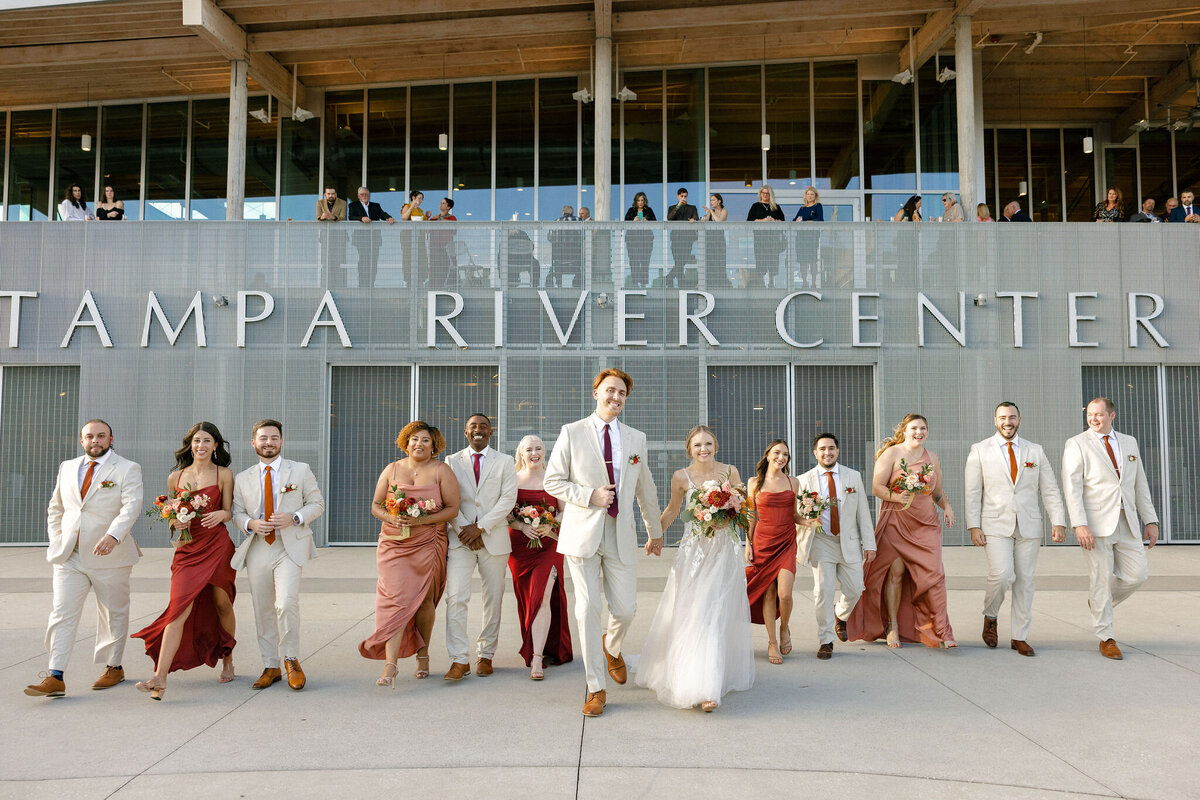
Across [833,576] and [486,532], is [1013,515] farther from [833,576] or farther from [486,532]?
[486,532]

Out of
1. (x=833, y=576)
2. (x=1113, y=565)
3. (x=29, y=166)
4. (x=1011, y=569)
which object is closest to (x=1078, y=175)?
(x=1113, y=565)

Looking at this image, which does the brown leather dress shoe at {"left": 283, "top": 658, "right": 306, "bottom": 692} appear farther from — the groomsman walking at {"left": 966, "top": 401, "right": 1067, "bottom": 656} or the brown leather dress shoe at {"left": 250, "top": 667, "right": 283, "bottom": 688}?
the groomsman walking at {"left": 966, "top": 401, "right": 1067, "bottom": 656}

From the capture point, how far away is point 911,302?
12836 millimetres

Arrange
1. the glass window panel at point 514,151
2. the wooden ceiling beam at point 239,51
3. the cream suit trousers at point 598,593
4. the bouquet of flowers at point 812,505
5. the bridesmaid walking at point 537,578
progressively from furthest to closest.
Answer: the glass window panel at point 514,151, the wooden ceiling beam at point 239,51, the bouquet of flowers at point 812,505, the bridesmaid walking at point 537,578, the cream suit trousers at point 598,593

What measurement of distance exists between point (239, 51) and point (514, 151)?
4.75 m

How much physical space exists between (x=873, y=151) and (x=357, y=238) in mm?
8906

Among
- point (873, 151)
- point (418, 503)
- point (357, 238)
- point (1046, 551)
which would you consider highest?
point (873, 151)

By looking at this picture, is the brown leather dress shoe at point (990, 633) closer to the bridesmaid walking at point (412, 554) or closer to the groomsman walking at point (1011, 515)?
the groomsman walking at point (1011, 515)

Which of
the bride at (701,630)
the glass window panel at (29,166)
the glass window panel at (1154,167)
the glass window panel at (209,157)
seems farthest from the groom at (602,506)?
the glass window panel at (1154,167)

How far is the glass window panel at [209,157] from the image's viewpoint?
16.0m

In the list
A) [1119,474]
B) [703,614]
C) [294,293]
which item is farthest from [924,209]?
[703,614]

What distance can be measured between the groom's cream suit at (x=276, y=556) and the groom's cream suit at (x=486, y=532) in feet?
3.27

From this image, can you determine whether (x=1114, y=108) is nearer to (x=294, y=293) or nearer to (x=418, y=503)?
(x=294, y=293)

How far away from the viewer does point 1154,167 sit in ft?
56.9
